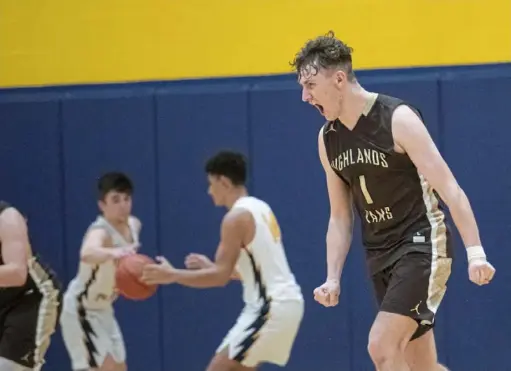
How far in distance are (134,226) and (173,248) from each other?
59 cm

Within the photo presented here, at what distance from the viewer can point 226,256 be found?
6.25m

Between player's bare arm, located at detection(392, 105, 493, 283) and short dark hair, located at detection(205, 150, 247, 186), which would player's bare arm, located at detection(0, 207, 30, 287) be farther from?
player's bare arm, located at detection(392, 105, 493, 283)

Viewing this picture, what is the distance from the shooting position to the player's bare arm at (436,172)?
4.99 meters

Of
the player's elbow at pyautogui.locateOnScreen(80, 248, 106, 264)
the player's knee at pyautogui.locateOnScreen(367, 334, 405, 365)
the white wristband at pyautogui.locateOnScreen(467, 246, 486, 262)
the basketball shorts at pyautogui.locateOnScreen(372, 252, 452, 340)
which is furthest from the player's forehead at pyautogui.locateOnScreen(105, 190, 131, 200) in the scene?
the white wristband at pyautogui.locateOnScreen(467, 246, 486, 262)

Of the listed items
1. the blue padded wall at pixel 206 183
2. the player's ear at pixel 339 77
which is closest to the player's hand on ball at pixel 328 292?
the player's ear at pixel 339 77

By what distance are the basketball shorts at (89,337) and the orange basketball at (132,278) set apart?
19.3 inches

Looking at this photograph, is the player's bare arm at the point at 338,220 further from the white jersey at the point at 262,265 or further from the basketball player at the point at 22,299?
the basketball player at the point at 22,299

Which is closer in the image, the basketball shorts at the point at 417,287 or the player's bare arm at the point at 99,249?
the basketball shorts at the point at 417,287

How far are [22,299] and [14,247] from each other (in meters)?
0.39

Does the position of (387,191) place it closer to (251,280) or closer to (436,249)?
(436,249)

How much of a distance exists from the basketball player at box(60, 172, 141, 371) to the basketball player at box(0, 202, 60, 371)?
0.92 m

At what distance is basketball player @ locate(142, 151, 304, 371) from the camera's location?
244 inches

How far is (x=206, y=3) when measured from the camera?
8.32 metres

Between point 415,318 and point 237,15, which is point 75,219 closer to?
point 237,15
